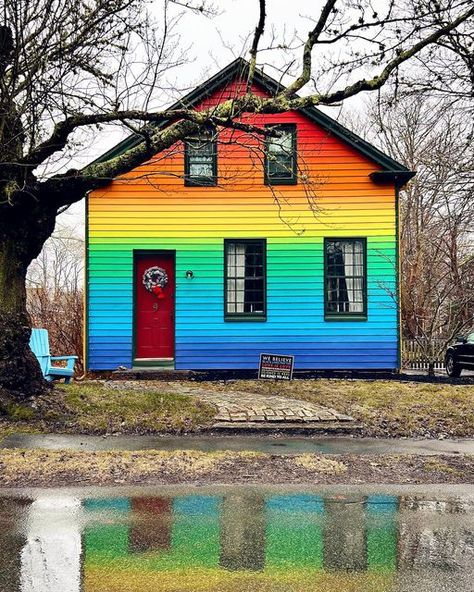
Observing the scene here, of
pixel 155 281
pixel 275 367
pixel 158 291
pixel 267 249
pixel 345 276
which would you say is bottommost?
pixel 275 367

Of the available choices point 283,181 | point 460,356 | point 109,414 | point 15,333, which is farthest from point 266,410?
point 460,356

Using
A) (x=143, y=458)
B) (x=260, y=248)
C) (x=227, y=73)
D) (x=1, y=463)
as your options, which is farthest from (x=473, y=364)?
(x=1, y=463)

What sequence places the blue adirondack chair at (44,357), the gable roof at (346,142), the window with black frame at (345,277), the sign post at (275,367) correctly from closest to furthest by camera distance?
the blue adirondack chair at (44,357) < the sign post at (275,367) < the gable roof at (346,142) < the window with black frame at (345,277)

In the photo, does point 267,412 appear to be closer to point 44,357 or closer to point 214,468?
point 214,468

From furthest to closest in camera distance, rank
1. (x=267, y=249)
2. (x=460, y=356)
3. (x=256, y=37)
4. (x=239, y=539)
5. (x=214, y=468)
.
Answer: (x=460, y=356)
(x=267, y=249)
(x=256, y=37)
(x=214, y=468)
(x=239, y=539)

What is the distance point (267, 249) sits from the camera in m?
16.6

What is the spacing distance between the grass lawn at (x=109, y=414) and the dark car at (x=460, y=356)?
1047 centimetres

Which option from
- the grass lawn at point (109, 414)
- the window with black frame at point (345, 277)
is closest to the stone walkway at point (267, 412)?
the grass lawn at point (109, 414)

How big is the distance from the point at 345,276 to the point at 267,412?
23.3ft

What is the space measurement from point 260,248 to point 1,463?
418 inches

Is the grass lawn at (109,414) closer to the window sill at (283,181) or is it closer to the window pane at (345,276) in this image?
the window pane at (345,276)

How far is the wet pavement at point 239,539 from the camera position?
13.5 feet

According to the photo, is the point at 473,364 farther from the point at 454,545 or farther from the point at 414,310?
the point at 454,545

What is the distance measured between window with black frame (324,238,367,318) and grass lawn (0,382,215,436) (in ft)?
21.3
